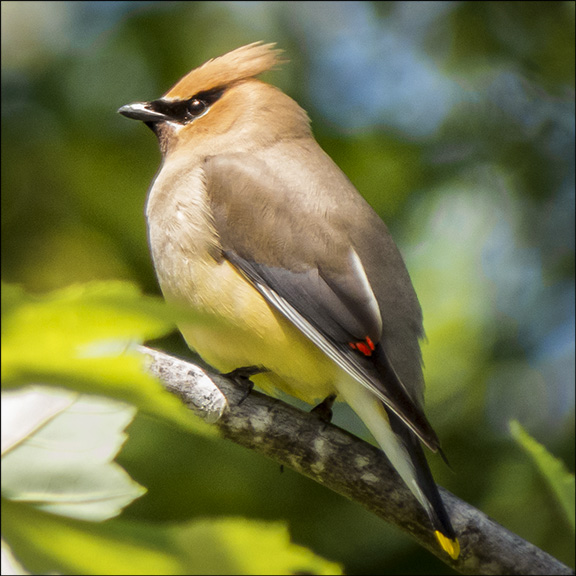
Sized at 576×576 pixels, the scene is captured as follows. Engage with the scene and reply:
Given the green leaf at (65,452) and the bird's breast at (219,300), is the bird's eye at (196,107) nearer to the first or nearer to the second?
the bird's breast at (219,300)

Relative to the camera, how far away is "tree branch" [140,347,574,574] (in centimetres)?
257

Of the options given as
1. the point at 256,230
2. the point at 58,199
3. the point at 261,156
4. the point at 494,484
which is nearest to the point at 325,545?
the point at 494,484

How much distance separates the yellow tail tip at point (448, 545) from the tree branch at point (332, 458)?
45 mm

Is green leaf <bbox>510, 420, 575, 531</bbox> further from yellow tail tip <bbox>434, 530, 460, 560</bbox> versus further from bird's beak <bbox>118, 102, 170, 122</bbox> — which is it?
bird's beak <bbox>118, 102, 170, 122</bbox>

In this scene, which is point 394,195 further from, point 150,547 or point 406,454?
point 150,547

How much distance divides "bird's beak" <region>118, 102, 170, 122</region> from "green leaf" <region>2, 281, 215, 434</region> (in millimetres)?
3593

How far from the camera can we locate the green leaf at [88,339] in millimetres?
710

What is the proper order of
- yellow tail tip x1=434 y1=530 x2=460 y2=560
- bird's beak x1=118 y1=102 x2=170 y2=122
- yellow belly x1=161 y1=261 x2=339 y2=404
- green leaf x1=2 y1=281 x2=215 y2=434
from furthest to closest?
bird's beak x1=118 y1=102 x2=170 y2=122
yellow belly x1=161 y1=261 x2=339 y2=404
yellow tail tip x1=434 y1=530 x2=460 y2=560
green leaf x1=2 y1=281 x2=215 y2=434

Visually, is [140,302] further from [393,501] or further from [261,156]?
[261,156]

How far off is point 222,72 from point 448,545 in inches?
102

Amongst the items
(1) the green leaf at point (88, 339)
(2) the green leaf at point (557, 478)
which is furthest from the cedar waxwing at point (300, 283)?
(1) the green leaf at point (88, 339)

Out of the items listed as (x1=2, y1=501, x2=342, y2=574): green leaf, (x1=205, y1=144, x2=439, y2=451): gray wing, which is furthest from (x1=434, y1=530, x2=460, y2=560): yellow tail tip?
(x1=2, y1=501, x2=342, y2=574): green leaf

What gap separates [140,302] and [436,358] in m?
3.48

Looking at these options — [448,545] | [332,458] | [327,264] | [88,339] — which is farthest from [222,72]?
[88,339]
